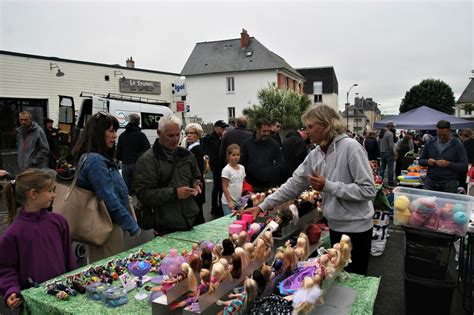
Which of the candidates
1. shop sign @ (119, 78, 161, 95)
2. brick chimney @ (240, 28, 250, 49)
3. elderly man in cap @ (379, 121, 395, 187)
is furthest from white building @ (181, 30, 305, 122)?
elderly man in cap @ (379, 121, 395, 187)

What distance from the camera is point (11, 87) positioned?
15.5 m

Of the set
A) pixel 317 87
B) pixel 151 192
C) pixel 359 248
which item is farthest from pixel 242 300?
pixel 317 87

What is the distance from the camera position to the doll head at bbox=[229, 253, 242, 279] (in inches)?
60.8

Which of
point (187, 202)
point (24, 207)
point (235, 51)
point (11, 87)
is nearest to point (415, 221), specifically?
point (187, 202)

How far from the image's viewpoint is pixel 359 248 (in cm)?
246

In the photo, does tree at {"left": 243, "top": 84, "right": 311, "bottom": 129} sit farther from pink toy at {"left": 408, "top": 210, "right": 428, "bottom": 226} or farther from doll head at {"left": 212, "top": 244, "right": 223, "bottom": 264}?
doll head at {"left": 212, "top": 244, "right": 223, "bottom": 264}

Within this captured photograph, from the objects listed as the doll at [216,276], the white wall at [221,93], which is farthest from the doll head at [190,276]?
the white wall at [221,93]

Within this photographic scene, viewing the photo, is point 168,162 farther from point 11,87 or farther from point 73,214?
point 11,87

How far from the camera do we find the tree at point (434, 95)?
149 feet

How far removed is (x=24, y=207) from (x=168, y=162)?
1067 mm

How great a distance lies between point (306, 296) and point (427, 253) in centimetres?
227

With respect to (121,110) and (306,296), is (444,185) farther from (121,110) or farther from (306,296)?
(121,110)

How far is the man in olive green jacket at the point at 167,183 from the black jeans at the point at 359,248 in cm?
116

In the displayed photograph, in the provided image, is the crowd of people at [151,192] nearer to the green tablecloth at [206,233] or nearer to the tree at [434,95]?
the green tablecloth at [206,233]
